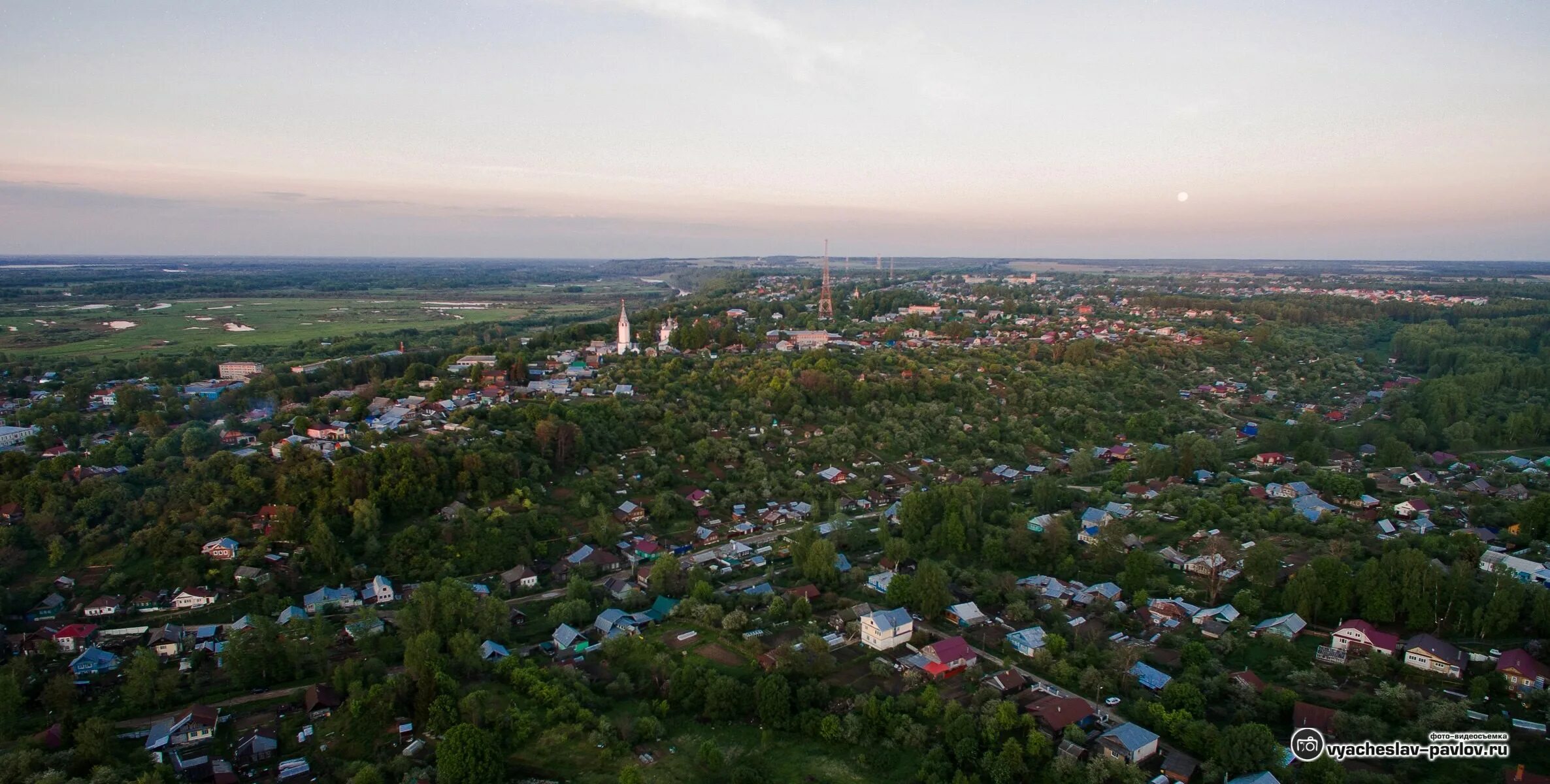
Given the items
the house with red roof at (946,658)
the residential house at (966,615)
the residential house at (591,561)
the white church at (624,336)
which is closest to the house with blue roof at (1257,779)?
the house with red roof at (946,658)

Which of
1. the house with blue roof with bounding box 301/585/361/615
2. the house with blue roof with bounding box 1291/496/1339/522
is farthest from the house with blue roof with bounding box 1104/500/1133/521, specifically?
the house with blue roof with bounding box 301/585/361/615

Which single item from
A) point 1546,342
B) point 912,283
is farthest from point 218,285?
point 1546,342

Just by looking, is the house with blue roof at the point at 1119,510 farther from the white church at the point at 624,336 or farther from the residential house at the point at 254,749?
the white church at the point at 624,336

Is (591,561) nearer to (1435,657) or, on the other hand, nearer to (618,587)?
(618,587)

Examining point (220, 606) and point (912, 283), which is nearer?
point (220, 606)

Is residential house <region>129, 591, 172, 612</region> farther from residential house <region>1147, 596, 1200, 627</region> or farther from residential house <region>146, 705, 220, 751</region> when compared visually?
residential house <region>1147, 596, 1200, 627</region>

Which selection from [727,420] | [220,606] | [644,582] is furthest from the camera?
[727,420]

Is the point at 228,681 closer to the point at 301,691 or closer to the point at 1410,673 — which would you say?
the point at 301,691
